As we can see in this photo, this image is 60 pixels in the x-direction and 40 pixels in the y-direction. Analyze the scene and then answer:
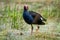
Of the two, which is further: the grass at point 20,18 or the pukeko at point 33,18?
the pukeko at point 33,18

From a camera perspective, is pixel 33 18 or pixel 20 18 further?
pixel 20 18

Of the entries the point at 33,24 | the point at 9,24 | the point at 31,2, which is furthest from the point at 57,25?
the point at 31,2

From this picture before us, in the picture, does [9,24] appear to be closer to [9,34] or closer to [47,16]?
[9,34]

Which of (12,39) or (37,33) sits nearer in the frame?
(12,39)

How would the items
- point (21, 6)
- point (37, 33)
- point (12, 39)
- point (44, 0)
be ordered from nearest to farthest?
point (12, 39) → point (37, 33) → point (21, 6) → point (44, 0)

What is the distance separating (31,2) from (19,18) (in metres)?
2.39

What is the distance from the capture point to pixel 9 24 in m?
8.68

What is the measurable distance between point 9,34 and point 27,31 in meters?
0.58

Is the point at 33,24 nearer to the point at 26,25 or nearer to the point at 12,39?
the point at 26,25

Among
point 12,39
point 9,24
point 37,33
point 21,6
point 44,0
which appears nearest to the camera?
point 12,39

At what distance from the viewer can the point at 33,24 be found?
346 inches

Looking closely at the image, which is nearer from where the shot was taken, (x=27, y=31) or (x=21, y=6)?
(x=27, y=31)

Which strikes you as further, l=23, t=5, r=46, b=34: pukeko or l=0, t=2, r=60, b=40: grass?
l=23, t=5, r=46, b=34: pukeko

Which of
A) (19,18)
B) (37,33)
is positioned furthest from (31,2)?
(37,33)
